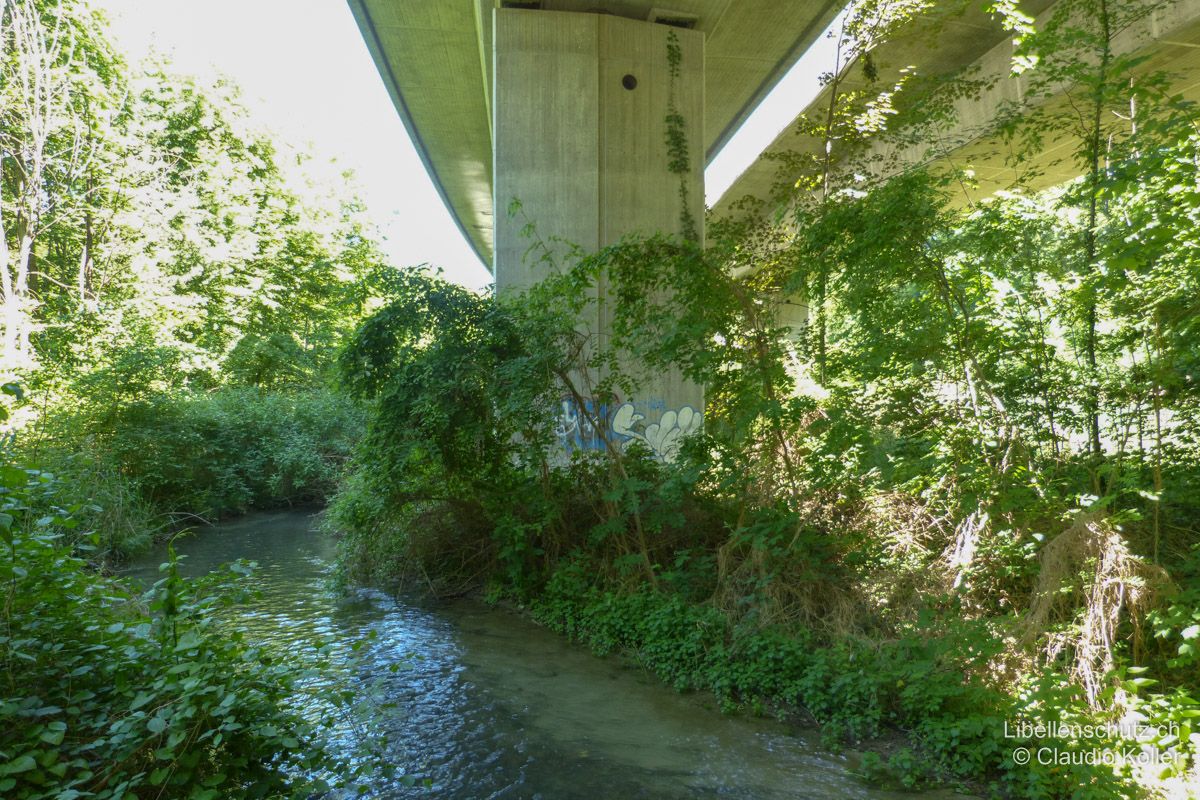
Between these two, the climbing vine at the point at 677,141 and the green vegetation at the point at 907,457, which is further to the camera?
the climbing vine at the point at 677,141

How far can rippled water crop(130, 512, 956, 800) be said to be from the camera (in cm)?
482

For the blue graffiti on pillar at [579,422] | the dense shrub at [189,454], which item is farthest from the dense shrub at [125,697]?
the dense shrub at [189,454]

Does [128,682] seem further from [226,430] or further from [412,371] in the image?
[226,430]

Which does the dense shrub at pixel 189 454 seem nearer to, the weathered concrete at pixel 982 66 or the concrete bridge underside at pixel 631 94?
the concrete bridge underside at pixel 631 94

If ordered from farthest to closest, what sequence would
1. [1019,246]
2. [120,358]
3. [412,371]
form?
[120,358], [412,371], [1019,246]

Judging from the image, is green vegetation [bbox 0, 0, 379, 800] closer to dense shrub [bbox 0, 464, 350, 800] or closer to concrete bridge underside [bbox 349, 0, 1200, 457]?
dense shrub [bbox 0, 464, 350, 800]

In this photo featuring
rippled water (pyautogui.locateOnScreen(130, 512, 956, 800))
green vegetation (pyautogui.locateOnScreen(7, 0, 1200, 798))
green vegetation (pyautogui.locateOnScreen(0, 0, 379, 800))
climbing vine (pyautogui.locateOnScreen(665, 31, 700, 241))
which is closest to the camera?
green vegetation (pyautogui.locateOnScreen(0, 0, 379, 800))

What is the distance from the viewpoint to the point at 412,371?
8703 mm

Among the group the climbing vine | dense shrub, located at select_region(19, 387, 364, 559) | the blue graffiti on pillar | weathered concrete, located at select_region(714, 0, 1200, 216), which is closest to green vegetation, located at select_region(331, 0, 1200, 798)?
the blue graffiti on pillar

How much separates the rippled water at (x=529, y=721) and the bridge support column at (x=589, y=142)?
493 centimetres

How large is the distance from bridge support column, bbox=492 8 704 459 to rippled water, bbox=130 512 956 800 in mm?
4933

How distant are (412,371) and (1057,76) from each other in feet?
22.0

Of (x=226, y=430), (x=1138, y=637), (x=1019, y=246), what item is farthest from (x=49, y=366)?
(x=1138, y=637)

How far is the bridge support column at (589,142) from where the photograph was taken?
482 inches
